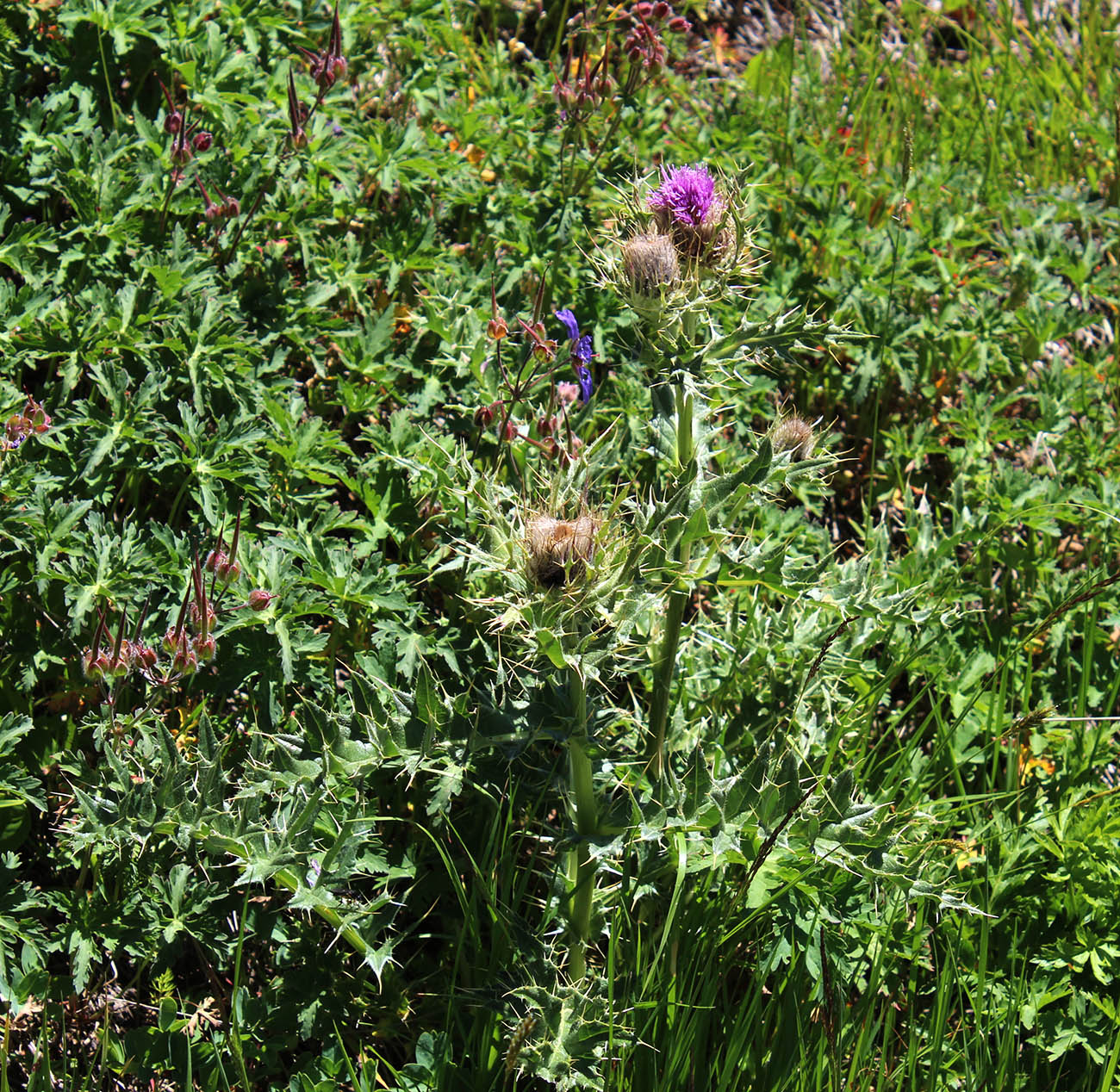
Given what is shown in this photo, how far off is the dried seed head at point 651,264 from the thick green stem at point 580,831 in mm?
781

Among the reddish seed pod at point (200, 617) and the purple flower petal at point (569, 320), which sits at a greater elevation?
the purple flower petal at point (569, 320)

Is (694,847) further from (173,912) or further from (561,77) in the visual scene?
(561,77)

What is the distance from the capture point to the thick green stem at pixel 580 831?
7.29ft

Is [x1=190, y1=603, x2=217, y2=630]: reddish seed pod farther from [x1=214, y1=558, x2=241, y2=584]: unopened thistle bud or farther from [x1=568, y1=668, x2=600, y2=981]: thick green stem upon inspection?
[x1=568, y1=668, x2=600, y2=981]: thick green stem

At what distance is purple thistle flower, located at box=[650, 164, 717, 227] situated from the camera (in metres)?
2.35

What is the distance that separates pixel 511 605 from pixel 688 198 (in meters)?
0.97

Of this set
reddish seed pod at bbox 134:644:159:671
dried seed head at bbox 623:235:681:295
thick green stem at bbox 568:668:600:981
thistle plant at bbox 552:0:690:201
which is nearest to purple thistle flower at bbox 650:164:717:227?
dried seed head at bbox 623:235:681:295

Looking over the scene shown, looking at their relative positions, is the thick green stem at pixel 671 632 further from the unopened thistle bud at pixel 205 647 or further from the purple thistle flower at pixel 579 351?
the unopened thistle bud at pixel 205 647

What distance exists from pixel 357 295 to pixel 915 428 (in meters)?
1.92

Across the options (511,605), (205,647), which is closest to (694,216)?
(511,605)

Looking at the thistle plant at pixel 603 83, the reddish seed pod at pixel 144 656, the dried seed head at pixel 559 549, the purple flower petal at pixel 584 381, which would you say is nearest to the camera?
the dried seed head at pixel 559 549

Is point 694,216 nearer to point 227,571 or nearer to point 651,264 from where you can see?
point 651,264

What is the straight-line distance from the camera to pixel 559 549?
79.3 inches

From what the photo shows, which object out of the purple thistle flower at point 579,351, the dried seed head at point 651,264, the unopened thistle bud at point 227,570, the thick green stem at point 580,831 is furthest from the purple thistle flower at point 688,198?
the unopened thistle bud at point 227,570
